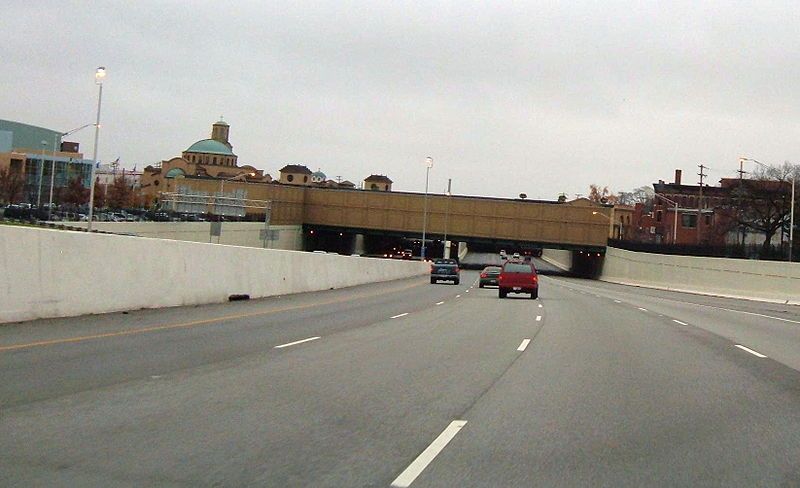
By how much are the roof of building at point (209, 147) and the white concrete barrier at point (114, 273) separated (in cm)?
15212

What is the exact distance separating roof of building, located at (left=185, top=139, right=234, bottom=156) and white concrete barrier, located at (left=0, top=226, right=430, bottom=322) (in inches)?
5989

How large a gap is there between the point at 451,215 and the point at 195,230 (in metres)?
38.4

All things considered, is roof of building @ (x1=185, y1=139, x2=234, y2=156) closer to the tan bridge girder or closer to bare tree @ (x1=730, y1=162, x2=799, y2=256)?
the tan bridge girder

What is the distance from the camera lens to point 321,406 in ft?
33.0

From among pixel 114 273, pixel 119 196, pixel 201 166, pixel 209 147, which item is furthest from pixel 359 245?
pixel 114 273

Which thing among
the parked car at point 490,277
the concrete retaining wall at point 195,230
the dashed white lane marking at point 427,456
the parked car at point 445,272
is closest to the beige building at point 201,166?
the concrete retaining wall at point 195,230

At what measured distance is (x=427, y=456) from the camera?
305 inches

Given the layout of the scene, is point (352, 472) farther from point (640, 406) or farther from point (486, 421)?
point (640, 406)

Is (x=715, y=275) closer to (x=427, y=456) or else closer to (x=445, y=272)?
(x=445, y=272)

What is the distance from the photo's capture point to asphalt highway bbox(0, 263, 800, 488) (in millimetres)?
7223

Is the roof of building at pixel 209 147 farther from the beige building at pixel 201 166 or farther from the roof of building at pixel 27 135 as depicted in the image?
the roof of building at pixel 27 135

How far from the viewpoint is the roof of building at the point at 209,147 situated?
182 meters

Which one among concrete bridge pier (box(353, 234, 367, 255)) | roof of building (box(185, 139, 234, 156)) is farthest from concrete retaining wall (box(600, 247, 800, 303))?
roof of building (box(185, 139, 234, 156))

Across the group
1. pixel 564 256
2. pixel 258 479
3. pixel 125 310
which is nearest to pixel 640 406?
pixel 258 479
